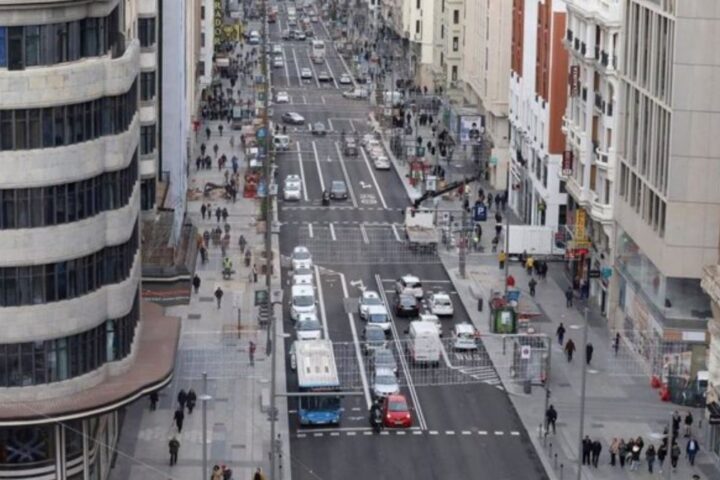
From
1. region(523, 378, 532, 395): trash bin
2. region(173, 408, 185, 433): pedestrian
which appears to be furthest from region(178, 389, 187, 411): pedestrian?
region(523, 378, 532, 395): trash bin

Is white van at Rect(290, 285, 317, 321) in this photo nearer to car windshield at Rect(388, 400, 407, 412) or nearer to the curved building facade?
car windshield at Rect(388, 400, 407, 412)

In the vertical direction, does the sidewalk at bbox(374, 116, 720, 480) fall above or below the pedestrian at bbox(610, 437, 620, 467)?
below

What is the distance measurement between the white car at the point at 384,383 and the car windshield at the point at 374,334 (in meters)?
7.96

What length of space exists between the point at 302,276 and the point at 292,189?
34.1 m

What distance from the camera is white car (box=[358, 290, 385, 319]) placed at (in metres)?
122

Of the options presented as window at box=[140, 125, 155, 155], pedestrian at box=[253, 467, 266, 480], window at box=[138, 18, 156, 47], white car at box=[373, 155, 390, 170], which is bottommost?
white car at box=[373, 155, 390, 170]

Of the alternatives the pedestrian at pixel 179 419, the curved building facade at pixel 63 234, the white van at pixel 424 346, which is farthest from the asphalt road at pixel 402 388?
the curved building facade at pixel 63 234

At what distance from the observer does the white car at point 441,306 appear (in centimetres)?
12375

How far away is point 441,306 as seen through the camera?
407ft

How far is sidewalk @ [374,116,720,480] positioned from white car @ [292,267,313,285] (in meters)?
9.90

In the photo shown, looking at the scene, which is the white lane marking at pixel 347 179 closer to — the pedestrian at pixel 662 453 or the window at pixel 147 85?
the window at pixel 147 85

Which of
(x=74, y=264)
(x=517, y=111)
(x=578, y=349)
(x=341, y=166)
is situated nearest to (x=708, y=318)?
(x=578, y=349)

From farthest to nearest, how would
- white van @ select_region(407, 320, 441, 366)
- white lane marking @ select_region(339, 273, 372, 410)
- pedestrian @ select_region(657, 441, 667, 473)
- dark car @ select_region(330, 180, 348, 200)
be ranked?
dark car @ select_region(330, 180, 348, 200) < white van @ select_region(407, 320, 441, 366) < white lane marking @ select_region(339, 273, 372, 410) < pedestrian @ select_region(657, 441, 667, 473)

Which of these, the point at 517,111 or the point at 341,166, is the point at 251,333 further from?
the point at 341,166
